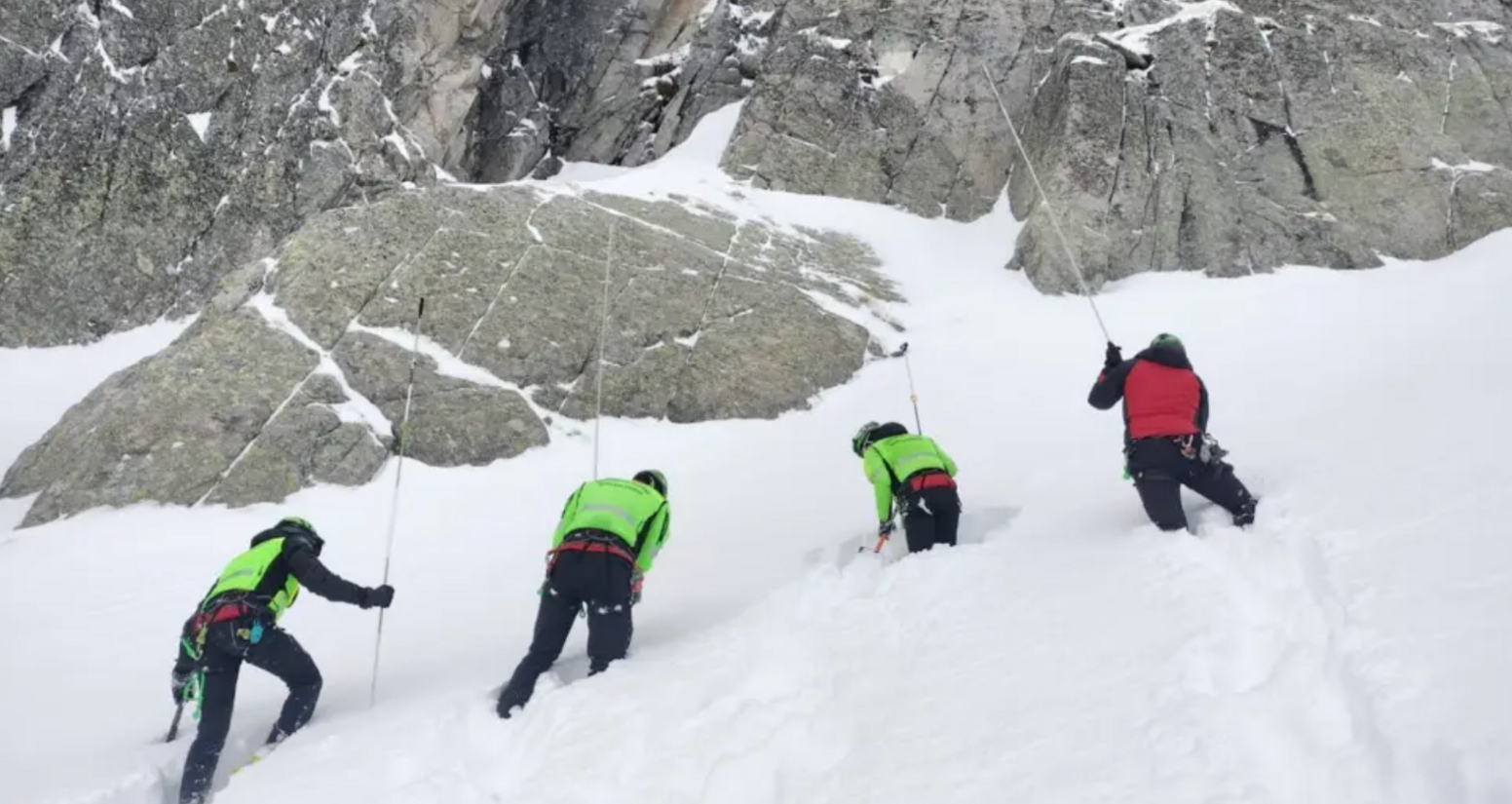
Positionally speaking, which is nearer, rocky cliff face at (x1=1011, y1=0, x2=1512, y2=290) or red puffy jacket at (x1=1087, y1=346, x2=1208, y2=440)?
red puffy jacket at (x1=1087, y1=346, x2=1208, y2=440)

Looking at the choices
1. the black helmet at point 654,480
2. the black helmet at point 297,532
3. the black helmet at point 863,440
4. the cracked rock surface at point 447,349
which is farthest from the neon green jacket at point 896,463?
the cracked rock surface at point 447,349

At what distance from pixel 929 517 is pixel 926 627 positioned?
2427 millimetres

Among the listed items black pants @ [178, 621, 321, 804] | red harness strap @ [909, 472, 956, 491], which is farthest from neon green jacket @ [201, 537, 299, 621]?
red harness strap @ [909, 472, 956, 491]

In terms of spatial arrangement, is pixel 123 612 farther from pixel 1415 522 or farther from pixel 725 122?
pixel 725 122

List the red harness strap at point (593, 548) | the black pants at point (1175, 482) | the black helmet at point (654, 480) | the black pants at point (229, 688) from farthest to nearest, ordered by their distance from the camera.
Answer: the black helmet at point (654, 480), the red harness strap at point (593, 548), the black pants at point (1175, 482), the black pants at point (229, 688)

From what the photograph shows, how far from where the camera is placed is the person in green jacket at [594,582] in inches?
247

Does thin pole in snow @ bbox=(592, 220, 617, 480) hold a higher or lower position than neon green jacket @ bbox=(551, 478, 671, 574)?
lower

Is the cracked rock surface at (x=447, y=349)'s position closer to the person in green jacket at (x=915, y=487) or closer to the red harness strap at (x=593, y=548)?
the red harness strap at (x=593, y=548)

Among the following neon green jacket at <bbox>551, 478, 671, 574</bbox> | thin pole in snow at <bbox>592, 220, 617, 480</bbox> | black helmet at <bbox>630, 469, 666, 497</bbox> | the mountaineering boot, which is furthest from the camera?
thin pole in snow at <bbox>592, 220, 617, 480</bbox>

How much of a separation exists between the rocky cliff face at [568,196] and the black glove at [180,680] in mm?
6347

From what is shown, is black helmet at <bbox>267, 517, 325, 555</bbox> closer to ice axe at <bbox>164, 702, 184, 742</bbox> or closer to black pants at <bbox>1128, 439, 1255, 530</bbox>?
ice axe at <bbox>164, 702, 184, 742</bbox>

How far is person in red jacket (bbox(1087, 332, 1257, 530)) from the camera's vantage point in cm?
634

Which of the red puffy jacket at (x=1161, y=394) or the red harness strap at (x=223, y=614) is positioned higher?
the red puffy jacket at (x=1161, y=394)

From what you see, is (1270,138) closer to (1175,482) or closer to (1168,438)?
(1168,438)
